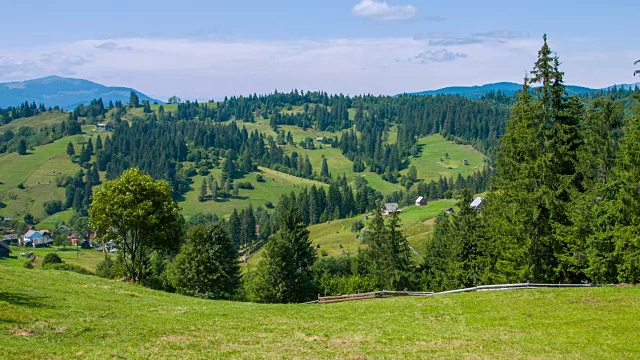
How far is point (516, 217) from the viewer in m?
48.3

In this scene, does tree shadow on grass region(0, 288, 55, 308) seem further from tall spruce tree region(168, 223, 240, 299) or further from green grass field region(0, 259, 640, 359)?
tall spruce tree region(168, 223, 240, 299)

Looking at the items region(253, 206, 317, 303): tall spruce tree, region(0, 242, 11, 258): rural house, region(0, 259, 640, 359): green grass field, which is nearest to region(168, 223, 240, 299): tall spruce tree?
region(253, 206, 317, 303): tall spruce tree

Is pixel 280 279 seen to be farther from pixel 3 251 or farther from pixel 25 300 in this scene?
pixel 3 251

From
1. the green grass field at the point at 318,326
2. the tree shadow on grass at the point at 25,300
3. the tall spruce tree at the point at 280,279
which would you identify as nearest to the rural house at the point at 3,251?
the tall spruce tree at the point at 280,279

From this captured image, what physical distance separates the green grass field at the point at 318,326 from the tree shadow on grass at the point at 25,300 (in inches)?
2.7

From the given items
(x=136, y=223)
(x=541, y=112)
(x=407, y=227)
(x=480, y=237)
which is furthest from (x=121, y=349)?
(x=407, y=227)

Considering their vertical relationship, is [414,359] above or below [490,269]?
above

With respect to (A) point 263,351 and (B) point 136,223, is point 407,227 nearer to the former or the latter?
(B) point 136,223

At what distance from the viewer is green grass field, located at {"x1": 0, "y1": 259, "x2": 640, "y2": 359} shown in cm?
2516

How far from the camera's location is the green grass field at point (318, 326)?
990 inches

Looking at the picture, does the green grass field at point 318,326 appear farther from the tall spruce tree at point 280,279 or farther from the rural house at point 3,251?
the rural house at point 3,251

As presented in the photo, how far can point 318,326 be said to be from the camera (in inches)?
1271

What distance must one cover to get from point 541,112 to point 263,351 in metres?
33.7

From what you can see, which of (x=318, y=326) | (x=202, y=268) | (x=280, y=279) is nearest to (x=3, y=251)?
(x=202, y=268)
